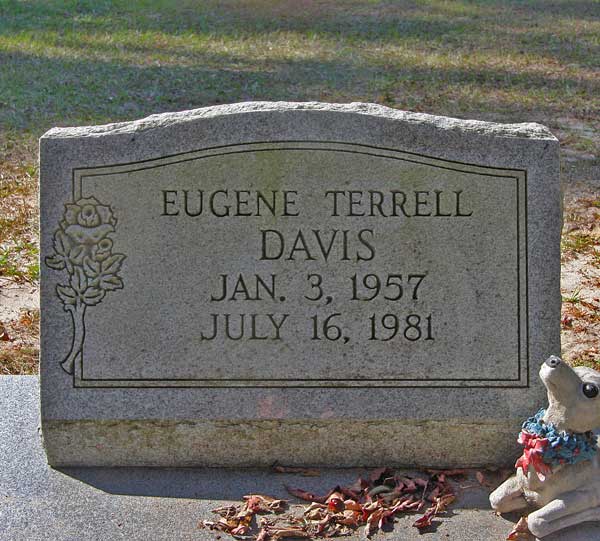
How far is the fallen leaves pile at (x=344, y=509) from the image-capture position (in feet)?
10.8

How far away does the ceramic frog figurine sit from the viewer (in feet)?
10.2

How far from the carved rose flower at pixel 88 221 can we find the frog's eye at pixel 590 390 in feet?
5.79

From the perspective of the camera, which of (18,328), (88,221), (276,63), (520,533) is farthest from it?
(276,63)

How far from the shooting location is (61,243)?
3.67 m

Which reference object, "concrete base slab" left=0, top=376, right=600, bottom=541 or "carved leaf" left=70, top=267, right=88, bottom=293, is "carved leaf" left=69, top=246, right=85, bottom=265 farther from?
"concrete base slab" left=0, top=376, right=600, bottom=541

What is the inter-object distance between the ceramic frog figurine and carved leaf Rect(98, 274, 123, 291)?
155 cm

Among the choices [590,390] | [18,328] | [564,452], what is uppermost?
[590,390]

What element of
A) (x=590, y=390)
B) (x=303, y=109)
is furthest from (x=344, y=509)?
(x=303, y=109)

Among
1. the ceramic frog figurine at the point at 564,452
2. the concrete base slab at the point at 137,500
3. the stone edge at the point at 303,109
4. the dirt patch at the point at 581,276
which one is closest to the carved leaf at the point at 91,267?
the stone edge at the point at 303,109

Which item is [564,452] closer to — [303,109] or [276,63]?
[303,109]

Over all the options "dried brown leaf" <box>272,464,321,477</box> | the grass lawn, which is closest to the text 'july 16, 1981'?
"dried brown leaf" <box>272,464,321,477</box>

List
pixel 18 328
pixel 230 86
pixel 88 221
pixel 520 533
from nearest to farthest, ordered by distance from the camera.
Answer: pixel 520 533
pixel 88 221
pixel 18 328
pixel 230 86

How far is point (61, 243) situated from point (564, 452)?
6.31 feet

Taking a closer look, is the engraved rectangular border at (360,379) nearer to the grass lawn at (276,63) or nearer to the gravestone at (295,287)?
the gravestone at (295,287)
